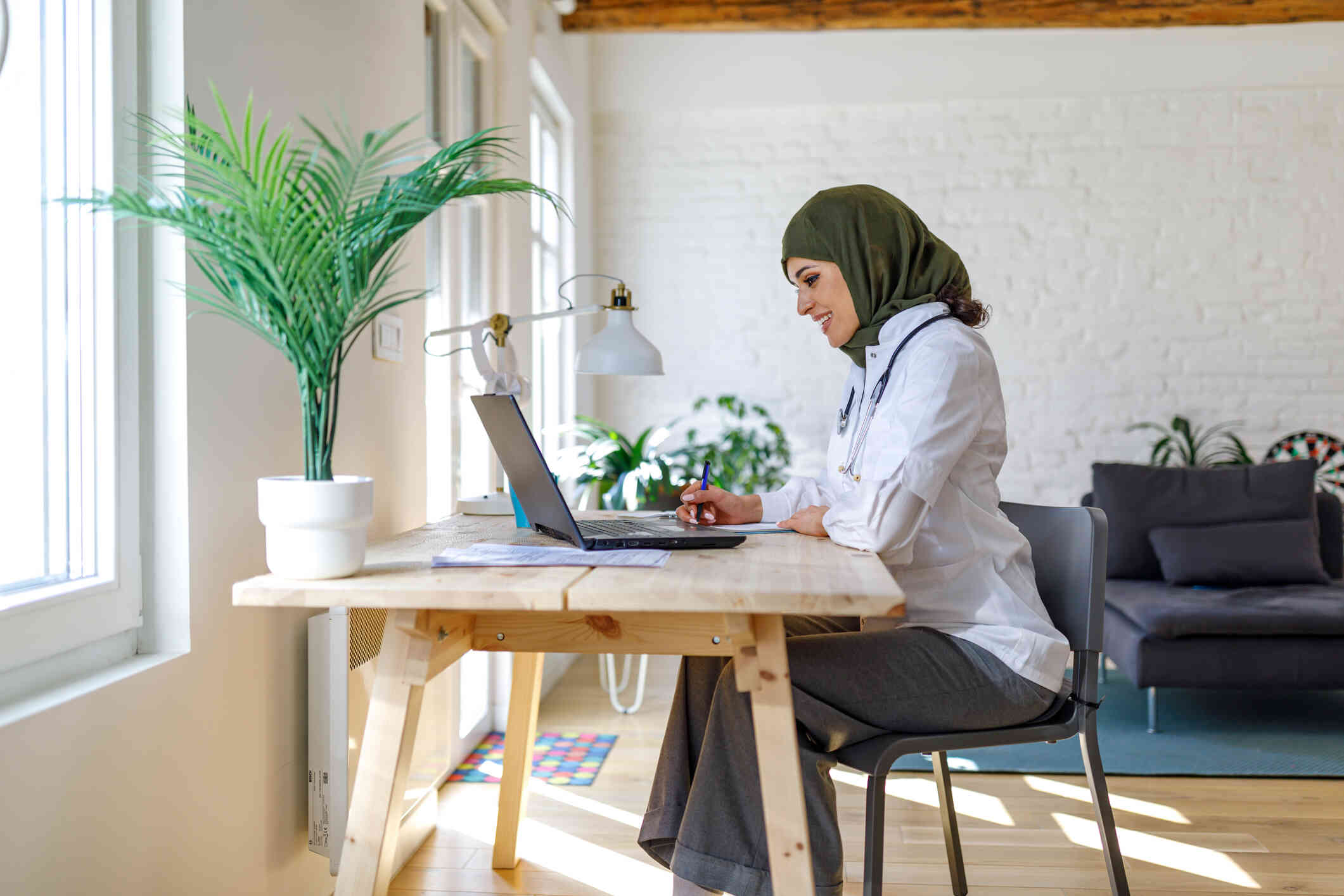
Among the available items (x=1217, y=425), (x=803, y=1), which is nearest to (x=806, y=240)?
(x=803, y=1)

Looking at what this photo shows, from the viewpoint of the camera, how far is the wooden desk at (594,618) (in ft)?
3.90

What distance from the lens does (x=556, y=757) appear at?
3020mm

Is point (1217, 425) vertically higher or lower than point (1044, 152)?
lower

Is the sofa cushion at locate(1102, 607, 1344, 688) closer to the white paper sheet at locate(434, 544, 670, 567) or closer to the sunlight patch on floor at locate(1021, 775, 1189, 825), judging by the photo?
the sunlight patch on floor at locate(1021, 775, 1189, 825)

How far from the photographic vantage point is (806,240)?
1880 mm

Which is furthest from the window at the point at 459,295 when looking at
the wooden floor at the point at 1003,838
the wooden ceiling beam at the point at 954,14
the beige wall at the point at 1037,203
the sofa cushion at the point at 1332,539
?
the sofa cushion at the point at 1332,539

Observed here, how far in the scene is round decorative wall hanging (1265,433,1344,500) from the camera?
4555 mm

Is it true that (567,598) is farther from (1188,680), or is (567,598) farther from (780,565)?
(1188,680)

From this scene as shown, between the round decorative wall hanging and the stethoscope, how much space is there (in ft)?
11.0

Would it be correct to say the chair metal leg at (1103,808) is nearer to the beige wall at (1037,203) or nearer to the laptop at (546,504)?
the laptop at (546,504)

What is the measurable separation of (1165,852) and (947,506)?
1204 mm

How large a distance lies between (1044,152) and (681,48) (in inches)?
68.5

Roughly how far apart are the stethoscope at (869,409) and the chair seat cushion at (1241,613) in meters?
1.84

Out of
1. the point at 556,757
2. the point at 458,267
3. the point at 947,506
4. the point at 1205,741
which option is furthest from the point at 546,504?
the point at 1205,741
